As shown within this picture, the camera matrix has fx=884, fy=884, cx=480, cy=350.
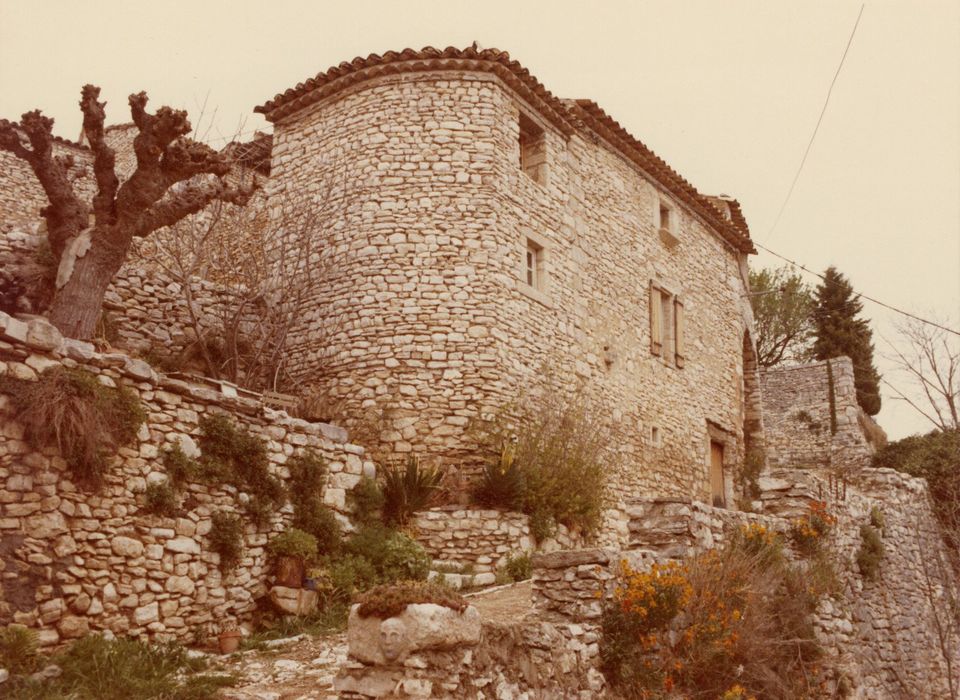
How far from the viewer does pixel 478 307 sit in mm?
13211

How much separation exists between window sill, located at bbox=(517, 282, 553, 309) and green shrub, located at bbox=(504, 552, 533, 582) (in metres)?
4.54

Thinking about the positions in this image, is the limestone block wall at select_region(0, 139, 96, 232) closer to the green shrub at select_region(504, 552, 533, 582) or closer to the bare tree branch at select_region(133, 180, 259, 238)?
the bare tree branch at select_region(133, 180, 259, 238)

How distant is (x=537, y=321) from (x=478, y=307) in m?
1.42

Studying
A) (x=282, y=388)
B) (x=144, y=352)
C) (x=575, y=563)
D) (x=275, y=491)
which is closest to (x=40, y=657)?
(x=275, y=491)

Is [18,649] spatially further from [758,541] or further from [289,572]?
[758,541]

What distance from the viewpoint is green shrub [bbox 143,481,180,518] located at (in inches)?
314

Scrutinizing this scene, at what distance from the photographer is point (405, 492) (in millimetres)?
11070

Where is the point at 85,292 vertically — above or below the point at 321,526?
above

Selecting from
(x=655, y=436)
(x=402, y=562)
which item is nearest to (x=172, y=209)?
(x=402, y=562)

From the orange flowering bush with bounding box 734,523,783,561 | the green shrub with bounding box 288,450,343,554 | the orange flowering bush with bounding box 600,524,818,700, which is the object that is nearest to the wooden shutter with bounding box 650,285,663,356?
the orange flowering bush with bounding box 734,523,783,561

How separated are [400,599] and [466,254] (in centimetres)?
823

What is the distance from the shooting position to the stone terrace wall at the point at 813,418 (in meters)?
→ 25.3

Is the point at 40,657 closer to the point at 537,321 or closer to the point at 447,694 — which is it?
the point at 447,694

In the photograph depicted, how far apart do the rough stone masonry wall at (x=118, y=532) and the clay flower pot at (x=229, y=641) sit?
0.57ft
